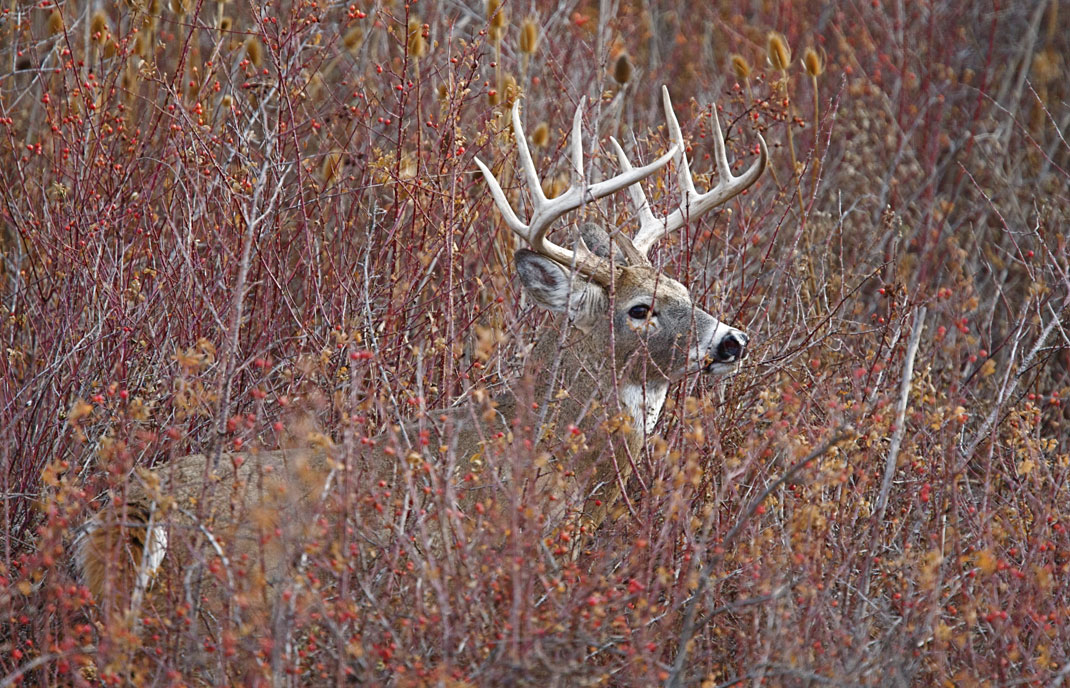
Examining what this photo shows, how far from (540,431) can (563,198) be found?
1.08 meters

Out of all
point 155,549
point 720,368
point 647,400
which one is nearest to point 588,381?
point 647,400

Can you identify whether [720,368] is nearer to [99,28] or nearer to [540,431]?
[540,431]

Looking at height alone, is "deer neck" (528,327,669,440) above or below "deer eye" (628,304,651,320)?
below

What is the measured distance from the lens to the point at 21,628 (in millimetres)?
3771

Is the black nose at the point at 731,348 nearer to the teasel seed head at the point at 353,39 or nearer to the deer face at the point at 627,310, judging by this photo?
the deer face at the point at 627,310

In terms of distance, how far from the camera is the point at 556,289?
188 inches

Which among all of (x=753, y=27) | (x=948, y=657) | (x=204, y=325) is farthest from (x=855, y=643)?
(x=753, y=27)

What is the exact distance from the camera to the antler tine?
4.84 meters

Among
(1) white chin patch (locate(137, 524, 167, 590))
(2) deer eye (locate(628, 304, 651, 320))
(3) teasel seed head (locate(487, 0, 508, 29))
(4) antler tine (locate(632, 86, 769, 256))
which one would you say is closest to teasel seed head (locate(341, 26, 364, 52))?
(3) teasel seed head (locate(487, 0, 508, 29))

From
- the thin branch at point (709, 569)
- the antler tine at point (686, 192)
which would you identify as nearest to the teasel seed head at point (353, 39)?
the antler tine at point (686, 192)

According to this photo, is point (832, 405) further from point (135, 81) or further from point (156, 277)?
point (135, 81)

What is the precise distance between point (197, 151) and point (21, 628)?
85.6 inches

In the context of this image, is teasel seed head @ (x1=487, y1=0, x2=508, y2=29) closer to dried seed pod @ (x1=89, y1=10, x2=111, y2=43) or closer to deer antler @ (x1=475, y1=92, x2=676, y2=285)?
deer antler @ (x1=475, y1=92, x2=676, y2=285)

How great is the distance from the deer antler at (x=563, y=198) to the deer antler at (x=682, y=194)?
174 mm
